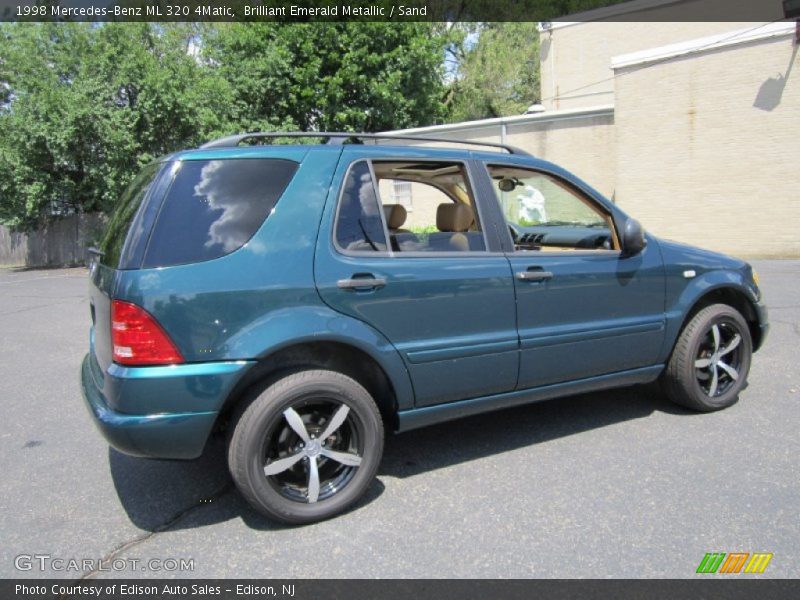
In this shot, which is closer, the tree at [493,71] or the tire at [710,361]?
the tire at [710,361]

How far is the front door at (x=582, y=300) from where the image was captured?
3.54m

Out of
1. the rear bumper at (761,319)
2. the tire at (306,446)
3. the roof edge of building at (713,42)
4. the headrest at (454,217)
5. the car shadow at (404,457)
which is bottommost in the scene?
the car shadow at (404,457)

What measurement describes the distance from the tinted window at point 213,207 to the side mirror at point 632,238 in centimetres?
209

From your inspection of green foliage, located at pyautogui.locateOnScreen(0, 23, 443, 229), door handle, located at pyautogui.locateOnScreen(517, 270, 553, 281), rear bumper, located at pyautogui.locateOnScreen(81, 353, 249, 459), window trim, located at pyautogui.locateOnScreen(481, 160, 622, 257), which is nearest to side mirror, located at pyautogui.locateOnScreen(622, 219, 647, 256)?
window trim, located at pyautogui.locateOnScreen(481, 160, 622, 257)

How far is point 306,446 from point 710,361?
116 inches

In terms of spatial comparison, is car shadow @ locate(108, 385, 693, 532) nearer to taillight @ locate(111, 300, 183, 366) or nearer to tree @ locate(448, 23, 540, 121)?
taillight @ locate(111, 300, 183, 366)

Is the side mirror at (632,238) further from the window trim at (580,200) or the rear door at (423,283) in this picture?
the rear door at (423,283)

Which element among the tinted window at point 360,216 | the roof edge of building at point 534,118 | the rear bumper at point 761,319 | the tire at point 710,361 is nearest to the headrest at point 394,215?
the tinted window at point 360,216

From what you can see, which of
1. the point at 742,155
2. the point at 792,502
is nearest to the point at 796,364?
the point at 792,502

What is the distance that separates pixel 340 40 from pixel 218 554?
819 inches

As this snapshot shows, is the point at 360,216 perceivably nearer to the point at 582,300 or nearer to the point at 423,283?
the point at 423,283

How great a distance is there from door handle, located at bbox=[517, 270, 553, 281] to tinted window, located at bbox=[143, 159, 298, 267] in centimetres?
140

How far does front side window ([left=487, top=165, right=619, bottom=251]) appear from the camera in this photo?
3.97 m
